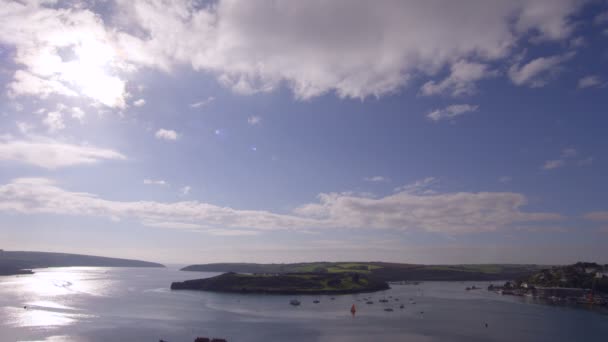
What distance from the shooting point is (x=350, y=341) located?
5466 centimetres

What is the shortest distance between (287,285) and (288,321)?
62049 mm

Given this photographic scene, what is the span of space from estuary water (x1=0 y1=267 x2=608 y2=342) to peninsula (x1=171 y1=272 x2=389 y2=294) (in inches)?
845

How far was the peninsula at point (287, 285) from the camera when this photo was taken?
415 ft

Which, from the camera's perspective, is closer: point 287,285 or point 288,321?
point 288,321

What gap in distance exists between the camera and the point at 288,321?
231 feet

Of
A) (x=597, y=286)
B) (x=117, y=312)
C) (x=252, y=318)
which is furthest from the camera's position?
(x=597, y=286)

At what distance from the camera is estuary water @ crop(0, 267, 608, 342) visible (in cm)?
5825

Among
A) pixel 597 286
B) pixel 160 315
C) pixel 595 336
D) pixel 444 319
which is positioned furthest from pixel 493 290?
pixel 160 315

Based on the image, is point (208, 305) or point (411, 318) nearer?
point (411, 318)

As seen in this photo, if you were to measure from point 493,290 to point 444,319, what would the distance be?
80903mm

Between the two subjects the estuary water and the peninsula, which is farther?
the peninsula

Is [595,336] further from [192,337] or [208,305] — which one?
[208,305]

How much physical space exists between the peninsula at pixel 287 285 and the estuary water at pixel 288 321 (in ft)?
70.4

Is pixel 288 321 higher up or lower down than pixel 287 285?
higher up
